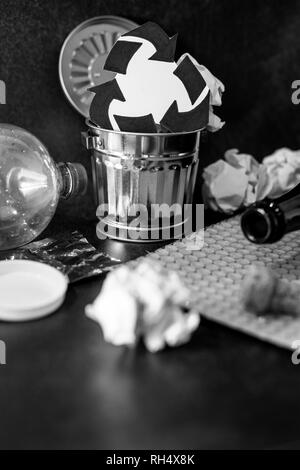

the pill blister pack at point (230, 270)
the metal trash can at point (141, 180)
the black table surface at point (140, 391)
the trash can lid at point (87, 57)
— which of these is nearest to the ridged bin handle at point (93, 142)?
the metal trash can at point (141, 180)

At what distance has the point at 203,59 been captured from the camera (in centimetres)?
130

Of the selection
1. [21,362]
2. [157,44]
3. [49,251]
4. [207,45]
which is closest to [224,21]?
[207,45]

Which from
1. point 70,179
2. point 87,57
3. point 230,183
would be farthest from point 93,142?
point 230,183

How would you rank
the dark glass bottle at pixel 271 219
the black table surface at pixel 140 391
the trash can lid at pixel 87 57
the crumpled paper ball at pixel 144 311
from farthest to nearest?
the trash can lid at pixel 87 57 → the dark glass bottle at pixel 271 219 → the crumpled paper ball at pixel 144 311 → the black table surface at pixel 140 391

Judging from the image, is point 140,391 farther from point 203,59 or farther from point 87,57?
point 203,59

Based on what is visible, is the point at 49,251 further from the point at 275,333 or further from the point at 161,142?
the point at 275,333

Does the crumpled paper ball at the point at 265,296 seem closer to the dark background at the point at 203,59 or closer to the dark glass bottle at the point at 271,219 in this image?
the dark glass bottle at the point at 271,219

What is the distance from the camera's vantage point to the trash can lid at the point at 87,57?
1.15 meters

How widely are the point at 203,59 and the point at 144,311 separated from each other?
2.45ft

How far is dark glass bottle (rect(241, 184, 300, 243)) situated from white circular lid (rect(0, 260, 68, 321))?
309mm

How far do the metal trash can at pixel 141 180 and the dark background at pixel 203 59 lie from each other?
0.12 metres

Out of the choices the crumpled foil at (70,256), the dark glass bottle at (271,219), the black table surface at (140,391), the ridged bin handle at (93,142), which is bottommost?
the black table surface at (140,391)

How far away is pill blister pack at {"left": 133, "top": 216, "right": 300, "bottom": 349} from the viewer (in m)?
0.81

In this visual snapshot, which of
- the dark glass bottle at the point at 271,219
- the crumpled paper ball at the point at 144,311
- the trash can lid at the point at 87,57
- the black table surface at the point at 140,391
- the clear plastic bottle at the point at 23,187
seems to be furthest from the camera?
the trash can lid at the point at 87,57
